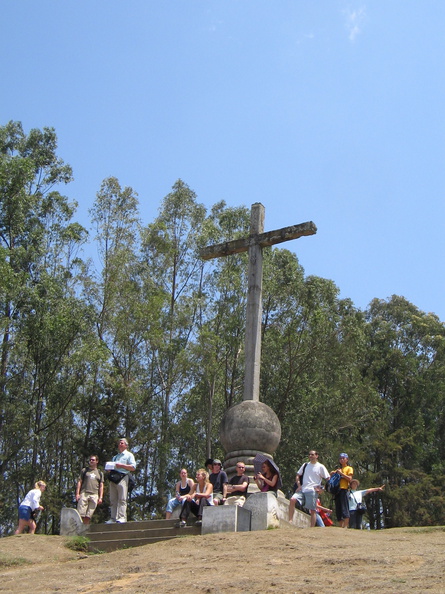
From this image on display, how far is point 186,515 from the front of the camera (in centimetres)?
1144

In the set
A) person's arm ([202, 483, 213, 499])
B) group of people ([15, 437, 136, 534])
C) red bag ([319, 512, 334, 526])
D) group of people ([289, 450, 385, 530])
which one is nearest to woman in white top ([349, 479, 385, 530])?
group of people ([289, 450, 385, 530])

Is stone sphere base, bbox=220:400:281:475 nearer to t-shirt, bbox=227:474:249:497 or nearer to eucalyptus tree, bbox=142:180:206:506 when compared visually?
t-shirt, bbox=227:474:249:497

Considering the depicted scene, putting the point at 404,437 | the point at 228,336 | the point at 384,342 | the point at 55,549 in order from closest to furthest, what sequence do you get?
the point at 55,549 < the point at 228,336 < the point at 404,437 < the point at 384,342

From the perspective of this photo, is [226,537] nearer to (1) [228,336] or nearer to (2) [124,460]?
(2) [124,460]

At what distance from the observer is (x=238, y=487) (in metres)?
11.8

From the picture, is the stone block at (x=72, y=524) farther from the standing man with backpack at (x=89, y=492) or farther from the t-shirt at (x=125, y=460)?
the t-shirt at (x=125, y=460)

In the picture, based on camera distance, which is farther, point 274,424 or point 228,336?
point 228,336

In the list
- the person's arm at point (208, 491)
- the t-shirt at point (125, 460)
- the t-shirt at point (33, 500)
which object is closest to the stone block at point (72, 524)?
the t-shirt at point (33, 500)

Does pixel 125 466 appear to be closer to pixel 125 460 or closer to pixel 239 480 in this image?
pixel 125 460

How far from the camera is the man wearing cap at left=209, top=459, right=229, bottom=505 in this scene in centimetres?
1164

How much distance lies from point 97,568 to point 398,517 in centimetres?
2227

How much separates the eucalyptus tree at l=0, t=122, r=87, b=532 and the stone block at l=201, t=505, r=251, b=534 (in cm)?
1225

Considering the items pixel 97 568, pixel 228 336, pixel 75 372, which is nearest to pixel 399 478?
pixel 228 336

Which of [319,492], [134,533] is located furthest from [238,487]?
[134,533]
